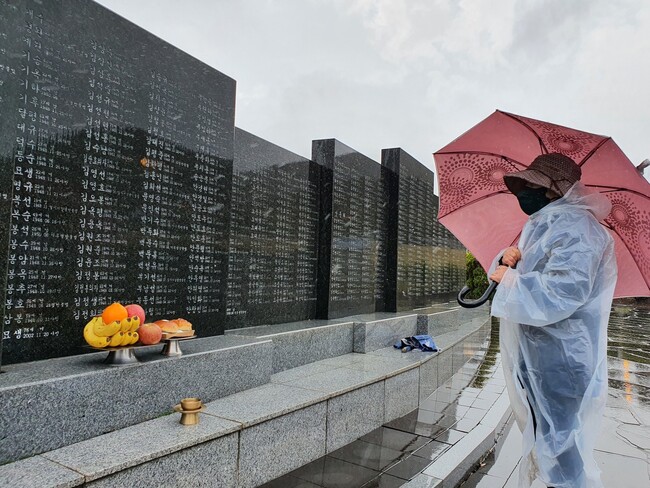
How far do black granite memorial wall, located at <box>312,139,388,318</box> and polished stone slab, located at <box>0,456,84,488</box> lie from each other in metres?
4.97

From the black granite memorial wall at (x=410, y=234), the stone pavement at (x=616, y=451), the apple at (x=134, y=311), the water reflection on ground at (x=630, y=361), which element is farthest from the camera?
the black granite memorial wall at (x=410, y=234)

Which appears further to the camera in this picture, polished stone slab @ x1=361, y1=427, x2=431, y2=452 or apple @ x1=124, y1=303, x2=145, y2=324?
polished stone slab @ x1=361, y1=427, x2=431, y2=452

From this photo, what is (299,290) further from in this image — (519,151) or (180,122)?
(519,151)

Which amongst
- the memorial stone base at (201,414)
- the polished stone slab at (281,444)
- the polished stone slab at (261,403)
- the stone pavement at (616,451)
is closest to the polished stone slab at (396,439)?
the memorial stone base at (201,414)

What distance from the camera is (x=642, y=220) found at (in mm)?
3055

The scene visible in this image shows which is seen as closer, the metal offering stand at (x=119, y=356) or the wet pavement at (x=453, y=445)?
the metal offering stand at (x=119, y=356)

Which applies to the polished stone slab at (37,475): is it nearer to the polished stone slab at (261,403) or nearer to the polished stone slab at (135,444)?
the polished stone slab at (135,444)

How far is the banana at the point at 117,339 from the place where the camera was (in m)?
3.15

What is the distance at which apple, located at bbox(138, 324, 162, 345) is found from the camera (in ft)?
11.1

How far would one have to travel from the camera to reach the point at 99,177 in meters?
3.75

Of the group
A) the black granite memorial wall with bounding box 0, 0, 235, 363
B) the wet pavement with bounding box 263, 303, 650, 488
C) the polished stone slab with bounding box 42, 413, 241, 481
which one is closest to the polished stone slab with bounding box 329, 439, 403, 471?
the wet pavement with bounding box 263, 303, 650, 488

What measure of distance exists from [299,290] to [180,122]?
10.7ft

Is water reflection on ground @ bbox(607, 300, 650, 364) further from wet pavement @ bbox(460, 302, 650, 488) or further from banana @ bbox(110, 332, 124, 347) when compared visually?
banana @ bbox(110, 332, 124, 347)

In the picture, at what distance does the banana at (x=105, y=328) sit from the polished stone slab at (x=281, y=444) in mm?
1172
